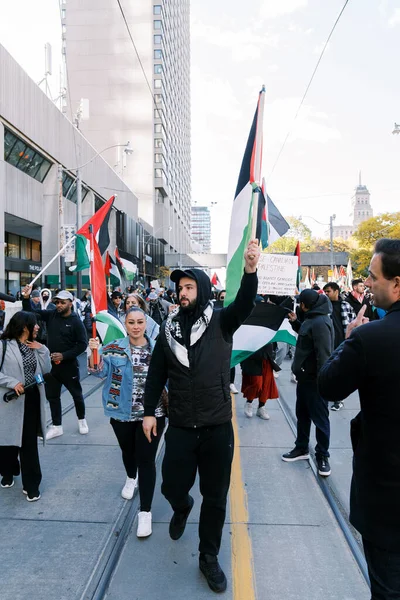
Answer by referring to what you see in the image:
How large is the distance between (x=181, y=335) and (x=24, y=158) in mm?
22141

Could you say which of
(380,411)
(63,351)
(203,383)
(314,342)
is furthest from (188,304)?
(63,351)

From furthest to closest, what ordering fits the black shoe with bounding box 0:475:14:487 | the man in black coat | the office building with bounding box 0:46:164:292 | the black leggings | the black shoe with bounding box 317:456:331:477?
the office building with bounding box 0:46:164:292
the black shoe with bounding box 317:456:331:477
the black shoe with bounding box 0:475:14:487
the black leggings
the man in black coat

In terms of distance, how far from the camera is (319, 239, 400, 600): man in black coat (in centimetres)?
188

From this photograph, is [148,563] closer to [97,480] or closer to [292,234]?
[97,480]

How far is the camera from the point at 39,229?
84.1ft

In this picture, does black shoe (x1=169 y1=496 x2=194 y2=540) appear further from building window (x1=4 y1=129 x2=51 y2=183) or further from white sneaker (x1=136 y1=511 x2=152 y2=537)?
building window (x1=4 y1=129 x2=51 y2=183)

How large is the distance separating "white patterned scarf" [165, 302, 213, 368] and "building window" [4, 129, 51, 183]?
66.1 ft

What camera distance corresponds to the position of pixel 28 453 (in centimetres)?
423

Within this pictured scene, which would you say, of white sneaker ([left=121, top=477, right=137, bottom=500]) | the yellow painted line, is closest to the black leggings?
white sneaker ([left=121, top=477, right=137, bottom=500])

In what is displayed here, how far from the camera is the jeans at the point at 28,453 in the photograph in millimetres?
4180

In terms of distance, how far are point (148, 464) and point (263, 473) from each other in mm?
1656

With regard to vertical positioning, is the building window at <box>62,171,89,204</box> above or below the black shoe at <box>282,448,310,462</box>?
above

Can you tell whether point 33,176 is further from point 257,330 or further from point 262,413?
point 257,330

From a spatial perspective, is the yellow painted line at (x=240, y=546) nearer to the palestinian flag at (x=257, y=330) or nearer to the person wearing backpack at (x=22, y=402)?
the palestinian flag at (x=257, y=330)
